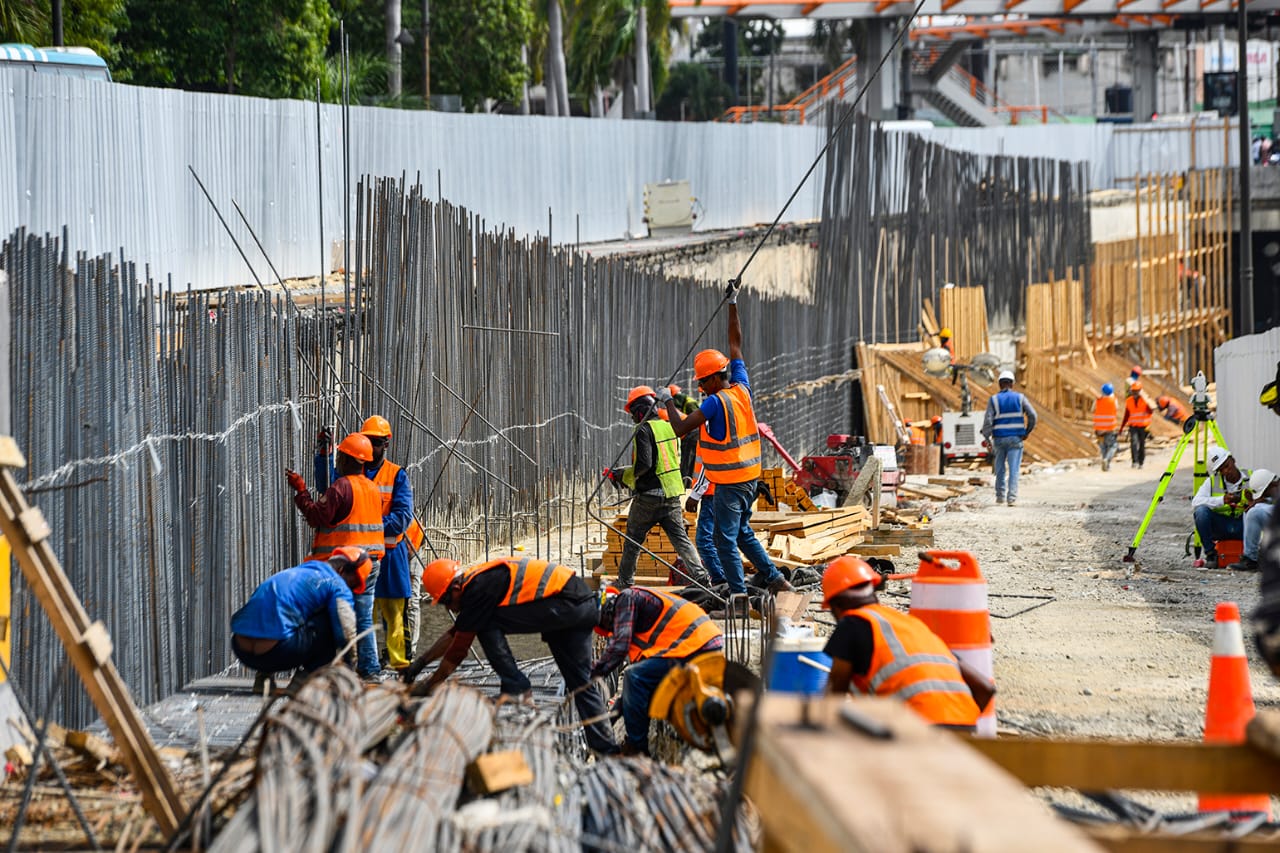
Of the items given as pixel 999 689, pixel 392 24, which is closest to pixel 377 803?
pixel 999 689

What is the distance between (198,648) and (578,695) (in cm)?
232

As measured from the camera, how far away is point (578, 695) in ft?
27.3

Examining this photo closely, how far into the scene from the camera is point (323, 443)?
10.9 metres

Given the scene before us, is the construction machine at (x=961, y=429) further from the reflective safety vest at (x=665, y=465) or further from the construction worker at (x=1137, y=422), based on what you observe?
the reflective safety vest at (x=665, y=465)

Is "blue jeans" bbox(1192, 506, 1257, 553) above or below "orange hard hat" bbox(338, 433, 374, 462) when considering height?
below

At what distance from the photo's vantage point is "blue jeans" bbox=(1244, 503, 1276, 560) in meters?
14.1

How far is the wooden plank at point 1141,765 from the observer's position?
4.73 meters

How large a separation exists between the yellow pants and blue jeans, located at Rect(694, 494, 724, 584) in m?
2.84

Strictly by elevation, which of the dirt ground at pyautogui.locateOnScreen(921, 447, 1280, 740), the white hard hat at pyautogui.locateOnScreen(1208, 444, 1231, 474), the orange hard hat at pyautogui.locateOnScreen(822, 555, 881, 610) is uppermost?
the white hard hat at pyautogui.locateOnScreen(1208, 444, 1231, 474)

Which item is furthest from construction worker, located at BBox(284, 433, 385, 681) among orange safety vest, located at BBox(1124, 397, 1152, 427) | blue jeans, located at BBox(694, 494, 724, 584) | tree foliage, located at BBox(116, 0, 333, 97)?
tree foliage, located at BBox(116, 0, 333, 97)

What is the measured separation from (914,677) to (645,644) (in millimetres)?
2357

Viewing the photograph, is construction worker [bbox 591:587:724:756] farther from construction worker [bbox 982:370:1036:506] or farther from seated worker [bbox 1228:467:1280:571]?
construction worker [bbox 982:370:1036:506]

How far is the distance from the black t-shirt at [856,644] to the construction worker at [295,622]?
2.76 metres

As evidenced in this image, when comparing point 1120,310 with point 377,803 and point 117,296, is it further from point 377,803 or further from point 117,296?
point 377,803
